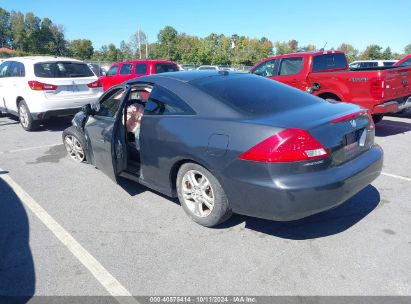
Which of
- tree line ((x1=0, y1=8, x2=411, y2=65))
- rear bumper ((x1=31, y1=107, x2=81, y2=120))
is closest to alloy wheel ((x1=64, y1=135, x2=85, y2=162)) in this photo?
rear bumper ((x1=31, y1=107, x2=81, y2=120))

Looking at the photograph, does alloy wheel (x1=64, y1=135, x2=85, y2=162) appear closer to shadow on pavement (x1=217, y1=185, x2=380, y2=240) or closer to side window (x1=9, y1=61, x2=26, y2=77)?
shadow on pavement (x1=217, y1=185, x2=380, y2=240)

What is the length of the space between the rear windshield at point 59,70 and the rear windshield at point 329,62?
5781 mm

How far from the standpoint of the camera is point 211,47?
66188 millimetres

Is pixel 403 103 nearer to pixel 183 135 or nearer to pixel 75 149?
pixel 183 135

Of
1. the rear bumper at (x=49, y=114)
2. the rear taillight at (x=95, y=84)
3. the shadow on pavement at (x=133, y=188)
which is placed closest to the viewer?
the shadow on pavement at (x=133, y=188)

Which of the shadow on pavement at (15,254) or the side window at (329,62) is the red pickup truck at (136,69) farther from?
the shadow on pavement at (15,254)

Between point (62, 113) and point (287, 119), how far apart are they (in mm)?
6575

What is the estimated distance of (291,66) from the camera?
28.9 ft

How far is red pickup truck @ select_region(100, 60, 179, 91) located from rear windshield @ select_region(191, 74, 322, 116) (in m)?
9.18

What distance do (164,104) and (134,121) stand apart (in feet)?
3.57

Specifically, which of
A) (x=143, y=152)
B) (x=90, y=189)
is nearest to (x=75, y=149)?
(x=90, y=189)

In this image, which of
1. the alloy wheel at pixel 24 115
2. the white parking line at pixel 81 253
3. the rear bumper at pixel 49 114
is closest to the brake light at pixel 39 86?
the rear bumper at pixel 49 114

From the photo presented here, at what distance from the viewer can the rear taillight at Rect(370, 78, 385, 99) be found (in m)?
6.60

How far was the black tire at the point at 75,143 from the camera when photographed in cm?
531
